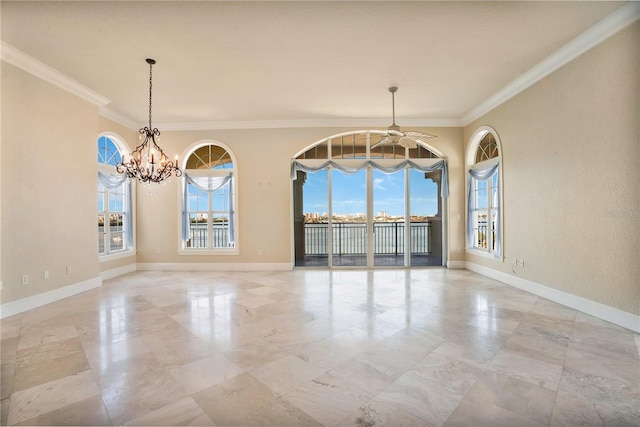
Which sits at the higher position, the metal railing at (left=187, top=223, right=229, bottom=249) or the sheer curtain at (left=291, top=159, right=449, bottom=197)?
the sheer curtain at (left=291, top=159, right=449, bottom=197)

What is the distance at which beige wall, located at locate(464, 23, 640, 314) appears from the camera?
310 centimetres

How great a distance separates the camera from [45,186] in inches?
164

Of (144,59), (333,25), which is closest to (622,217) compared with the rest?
(333,25)

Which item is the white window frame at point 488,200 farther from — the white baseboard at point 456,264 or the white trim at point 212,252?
the white trim at point 212,252

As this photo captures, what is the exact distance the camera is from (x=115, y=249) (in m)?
6.11

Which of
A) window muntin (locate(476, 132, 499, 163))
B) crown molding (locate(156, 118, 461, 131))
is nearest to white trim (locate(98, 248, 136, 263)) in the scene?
crown molding (locate(156, 118, 461, 131))

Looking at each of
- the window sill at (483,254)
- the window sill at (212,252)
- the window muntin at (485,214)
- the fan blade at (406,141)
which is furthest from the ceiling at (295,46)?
the window sill at (212,252)

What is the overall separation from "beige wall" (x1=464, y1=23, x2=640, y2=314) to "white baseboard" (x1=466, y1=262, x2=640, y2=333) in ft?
0.22

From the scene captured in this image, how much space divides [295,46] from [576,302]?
4.89m

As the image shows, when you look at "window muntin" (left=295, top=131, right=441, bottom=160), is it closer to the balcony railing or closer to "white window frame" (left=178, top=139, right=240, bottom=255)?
"white window frame" (left=178, top=139, right=240, bottom=255)

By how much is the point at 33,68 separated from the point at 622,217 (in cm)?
763

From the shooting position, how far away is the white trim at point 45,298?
144 inches

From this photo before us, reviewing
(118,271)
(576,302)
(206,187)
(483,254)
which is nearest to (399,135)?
(483,254)

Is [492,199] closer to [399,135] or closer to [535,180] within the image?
[535,180]
